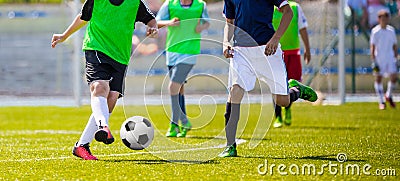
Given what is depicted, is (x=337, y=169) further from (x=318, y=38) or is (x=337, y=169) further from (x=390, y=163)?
(x=318, y=38)

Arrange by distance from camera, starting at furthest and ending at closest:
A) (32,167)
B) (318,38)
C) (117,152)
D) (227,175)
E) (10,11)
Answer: (10,11) < (318,38) < (117,152) < (32,167) < (227,175)

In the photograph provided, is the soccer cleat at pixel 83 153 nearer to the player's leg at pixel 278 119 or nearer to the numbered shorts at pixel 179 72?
the numbered shorts at pixel 179 72

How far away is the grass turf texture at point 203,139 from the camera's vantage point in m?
7.03

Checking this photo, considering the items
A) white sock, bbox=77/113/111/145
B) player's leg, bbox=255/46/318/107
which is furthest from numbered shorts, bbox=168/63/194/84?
white sock, bbox=77/113/111/145

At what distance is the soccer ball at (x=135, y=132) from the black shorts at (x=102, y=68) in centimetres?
38

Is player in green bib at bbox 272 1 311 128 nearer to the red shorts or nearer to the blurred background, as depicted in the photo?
the red shorts

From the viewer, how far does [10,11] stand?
21.6 metres

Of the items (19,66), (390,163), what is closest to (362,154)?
(390,163)

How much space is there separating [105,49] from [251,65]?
1355mm

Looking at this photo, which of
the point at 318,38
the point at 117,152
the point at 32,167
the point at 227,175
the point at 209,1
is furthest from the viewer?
the point at 318,38

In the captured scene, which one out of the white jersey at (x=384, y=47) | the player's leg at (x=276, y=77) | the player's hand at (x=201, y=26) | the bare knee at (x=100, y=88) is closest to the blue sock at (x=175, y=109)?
the player's hand at (x=201, y=26)

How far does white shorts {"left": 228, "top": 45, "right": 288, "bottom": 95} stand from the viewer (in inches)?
328

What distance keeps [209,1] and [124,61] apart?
11.1 metres

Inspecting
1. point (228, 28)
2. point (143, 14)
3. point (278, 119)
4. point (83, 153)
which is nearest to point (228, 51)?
point (228, 28)
